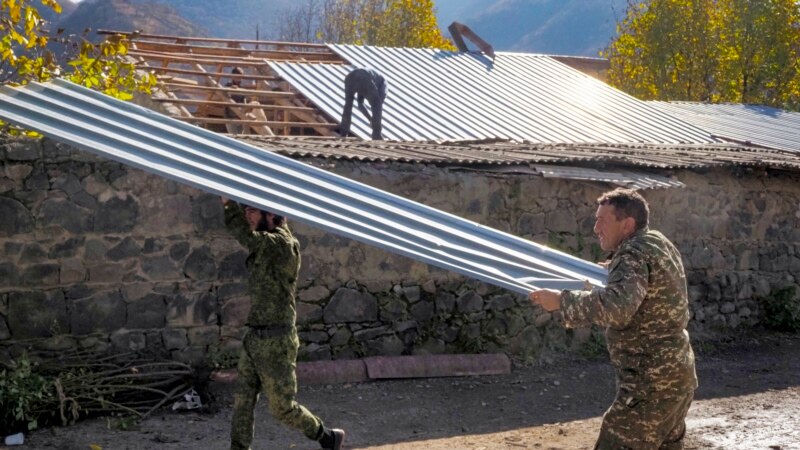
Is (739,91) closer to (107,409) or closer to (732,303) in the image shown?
(732,303)

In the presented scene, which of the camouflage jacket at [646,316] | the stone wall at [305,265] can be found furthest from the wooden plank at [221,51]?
the camouflage jacket at [646,316]

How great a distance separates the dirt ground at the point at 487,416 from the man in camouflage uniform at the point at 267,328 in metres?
1.01

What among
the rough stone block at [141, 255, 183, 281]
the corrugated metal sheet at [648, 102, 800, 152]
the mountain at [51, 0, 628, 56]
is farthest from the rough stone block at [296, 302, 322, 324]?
the mountain at [51, 0, 628, 56]

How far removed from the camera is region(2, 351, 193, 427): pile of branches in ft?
21.7

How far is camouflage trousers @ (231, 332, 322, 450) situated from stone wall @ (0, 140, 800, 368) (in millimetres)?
2148

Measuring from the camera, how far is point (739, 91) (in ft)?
80.8

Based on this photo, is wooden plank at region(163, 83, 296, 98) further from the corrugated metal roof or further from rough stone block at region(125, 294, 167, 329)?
rough stone block at region(125, 294, 167, 329)

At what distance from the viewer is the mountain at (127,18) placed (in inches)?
1567

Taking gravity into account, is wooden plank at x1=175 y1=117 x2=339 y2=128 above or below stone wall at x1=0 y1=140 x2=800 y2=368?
above

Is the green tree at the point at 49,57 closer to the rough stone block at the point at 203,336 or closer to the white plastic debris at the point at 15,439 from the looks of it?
the rough stone block at the point at 203,336

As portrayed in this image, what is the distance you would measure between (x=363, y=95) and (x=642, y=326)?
7.36 m

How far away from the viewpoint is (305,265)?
815 cm

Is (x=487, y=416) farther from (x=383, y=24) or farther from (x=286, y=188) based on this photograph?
(x=383, y=24)

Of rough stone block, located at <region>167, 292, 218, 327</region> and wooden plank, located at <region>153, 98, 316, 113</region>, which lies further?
wooden plank, located at <region>153, 98, 316, 113</region>
